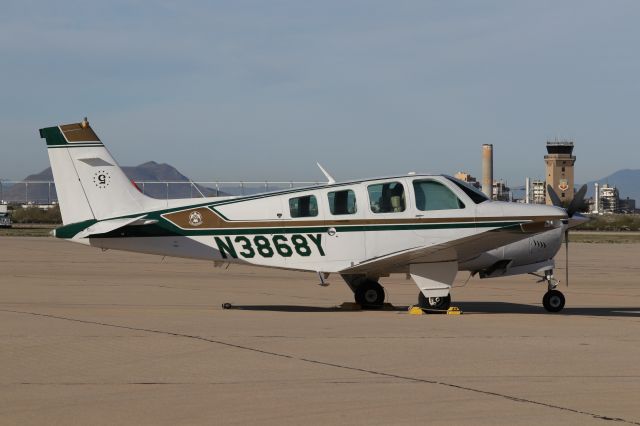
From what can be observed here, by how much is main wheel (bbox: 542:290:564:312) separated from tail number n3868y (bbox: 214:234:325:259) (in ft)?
14.3

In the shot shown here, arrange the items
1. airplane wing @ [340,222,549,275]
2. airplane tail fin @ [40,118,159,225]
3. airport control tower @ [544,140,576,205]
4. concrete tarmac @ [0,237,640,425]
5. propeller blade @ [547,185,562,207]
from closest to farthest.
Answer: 1. concrete tarmac @ [0,237,640,425]
2. airplane wing @ [340,222,549,275]
3. airplane tail fin @ [40,118,159,225]
4. propeller blade @ [547,185,562,207]
5. airport control tower @ [544,140,576,205]

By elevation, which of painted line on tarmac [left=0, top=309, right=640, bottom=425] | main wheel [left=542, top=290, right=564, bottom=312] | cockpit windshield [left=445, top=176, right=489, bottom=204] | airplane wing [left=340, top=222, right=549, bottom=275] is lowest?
painted line on tarmac [left=0, top=309, right=640, bottom=425]

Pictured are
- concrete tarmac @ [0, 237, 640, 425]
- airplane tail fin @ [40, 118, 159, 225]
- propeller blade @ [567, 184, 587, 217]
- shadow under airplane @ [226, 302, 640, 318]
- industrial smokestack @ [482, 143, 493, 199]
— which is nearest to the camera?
concrete tarmac @ [0, 237, 640, 425]

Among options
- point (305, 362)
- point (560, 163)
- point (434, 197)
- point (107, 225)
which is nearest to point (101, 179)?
point (107, 225)

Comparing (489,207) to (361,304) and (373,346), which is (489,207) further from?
(373,346)

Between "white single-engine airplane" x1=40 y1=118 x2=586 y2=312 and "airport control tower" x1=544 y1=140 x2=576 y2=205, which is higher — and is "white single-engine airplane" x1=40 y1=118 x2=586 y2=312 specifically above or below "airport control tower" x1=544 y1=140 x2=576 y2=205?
below

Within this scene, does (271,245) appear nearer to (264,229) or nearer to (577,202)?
Result: (264,229)

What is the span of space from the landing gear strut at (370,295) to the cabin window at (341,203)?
2044 mm

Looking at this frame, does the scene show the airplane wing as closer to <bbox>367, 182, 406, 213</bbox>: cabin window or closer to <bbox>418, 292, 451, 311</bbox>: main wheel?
<bbox>418, 292, 451, 311</bbox>: main wheel

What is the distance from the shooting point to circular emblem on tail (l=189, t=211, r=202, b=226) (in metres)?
15.2

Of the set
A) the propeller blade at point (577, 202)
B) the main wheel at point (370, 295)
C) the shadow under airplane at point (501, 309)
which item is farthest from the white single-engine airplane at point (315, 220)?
the main wheel at point (370, 295)

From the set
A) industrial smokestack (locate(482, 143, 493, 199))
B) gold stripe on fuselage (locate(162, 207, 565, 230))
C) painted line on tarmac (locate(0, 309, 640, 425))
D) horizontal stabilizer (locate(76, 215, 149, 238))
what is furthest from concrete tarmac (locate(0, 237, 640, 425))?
industrial smokestack (locate(482, 143, 493, 199))

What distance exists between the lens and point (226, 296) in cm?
1927

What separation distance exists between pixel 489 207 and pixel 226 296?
6607 millimetres
